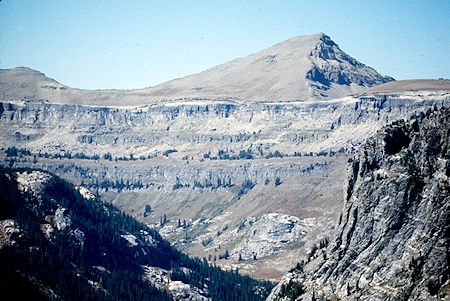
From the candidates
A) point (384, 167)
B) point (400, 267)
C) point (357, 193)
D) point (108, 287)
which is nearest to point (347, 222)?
point (357, 193)

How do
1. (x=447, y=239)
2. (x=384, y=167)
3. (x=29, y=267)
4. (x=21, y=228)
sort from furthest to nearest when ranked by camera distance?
(x=21, y=228) < (x=29, y=267) < (x=384, y=167) < (x=447, y=239)

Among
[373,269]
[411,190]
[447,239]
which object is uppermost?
[411,190]

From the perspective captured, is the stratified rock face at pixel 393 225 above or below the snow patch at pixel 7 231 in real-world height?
above

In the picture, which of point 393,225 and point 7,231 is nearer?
point 393,225

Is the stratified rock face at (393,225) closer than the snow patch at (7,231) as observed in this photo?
Yes

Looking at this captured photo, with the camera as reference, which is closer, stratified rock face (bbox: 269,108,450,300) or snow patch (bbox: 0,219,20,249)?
stratified rock face (bbox: 269,108,450,300)

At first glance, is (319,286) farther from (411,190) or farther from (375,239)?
(411,190)

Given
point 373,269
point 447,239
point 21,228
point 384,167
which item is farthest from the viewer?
point 21,228

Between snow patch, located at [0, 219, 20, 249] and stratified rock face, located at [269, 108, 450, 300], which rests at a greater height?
stratified rock face, located at [269, 108, 450, 300]
